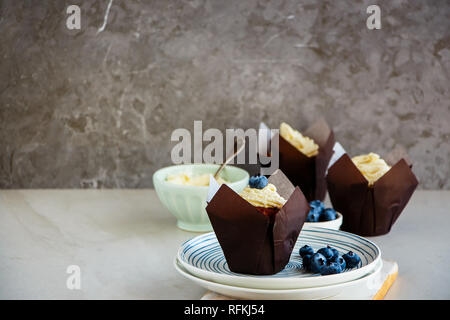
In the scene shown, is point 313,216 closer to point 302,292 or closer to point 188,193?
point 188,193

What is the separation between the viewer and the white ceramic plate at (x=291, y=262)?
96 cm

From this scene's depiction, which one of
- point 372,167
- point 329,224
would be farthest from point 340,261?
point 372,167

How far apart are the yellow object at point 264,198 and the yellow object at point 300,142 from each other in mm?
494

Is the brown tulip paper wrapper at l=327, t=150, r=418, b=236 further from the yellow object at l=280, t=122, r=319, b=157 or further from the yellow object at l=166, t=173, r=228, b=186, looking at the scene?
the yellow object at l=166, t=173, r=228, b=186

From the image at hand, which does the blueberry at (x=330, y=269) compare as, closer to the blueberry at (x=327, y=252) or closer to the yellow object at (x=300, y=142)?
the blueberry at (x=327, y=252)

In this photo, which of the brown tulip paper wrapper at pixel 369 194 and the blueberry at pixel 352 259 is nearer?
the blueberry at pixel 352 259

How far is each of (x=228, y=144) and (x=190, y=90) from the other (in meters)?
0.19

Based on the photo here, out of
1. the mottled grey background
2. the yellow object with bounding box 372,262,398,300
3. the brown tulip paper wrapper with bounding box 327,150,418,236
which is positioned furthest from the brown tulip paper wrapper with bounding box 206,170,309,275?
the mottled grey background

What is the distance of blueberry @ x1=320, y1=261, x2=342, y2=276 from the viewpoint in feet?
3.36

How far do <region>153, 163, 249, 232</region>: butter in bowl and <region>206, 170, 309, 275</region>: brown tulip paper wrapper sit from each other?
0.33 meters

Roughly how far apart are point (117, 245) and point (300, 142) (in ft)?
1.85

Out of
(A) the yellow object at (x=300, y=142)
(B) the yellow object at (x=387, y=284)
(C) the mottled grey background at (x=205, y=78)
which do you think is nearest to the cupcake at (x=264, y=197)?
(B) the yellow object at (x=387, y=284)

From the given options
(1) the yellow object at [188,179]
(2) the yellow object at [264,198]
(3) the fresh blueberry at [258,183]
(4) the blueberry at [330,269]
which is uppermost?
(3) the fresh blueberry at [258,183]
